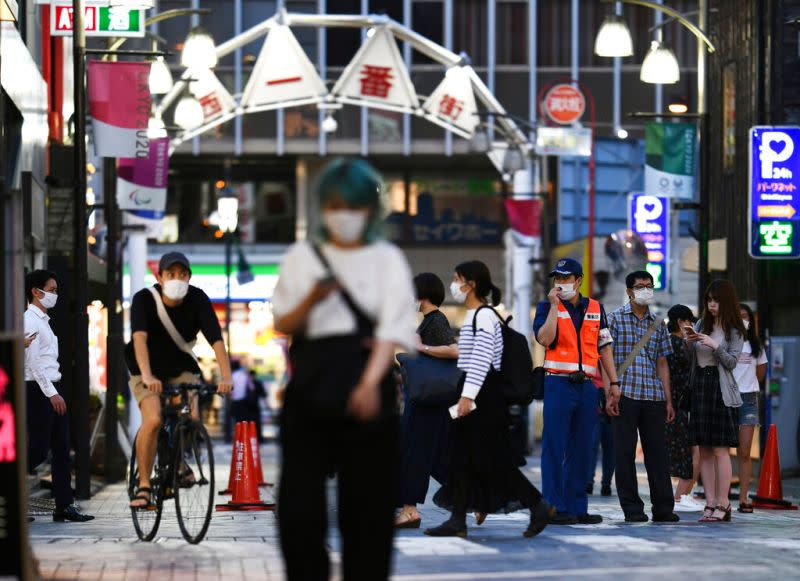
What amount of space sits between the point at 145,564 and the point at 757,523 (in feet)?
19.5

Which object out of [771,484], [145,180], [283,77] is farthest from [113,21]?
[771,484]

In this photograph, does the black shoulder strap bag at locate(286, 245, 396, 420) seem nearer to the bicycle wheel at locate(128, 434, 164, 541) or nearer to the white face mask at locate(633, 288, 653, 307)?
the bicycle wheel at locate(128, 434, 164, 541)

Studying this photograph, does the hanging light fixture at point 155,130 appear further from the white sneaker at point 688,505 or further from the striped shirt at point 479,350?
the striped shirt at point 479,350

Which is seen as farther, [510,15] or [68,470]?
[510,15]

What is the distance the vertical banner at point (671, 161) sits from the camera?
23.4m

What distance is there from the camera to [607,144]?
157 feet

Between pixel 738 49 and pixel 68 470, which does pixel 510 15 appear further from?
pixel 68 470

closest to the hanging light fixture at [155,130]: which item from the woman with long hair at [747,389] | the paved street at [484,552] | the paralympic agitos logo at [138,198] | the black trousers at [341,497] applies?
the paralympic agitos logo at [138,198]

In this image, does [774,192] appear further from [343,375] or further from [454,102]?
[343,375]

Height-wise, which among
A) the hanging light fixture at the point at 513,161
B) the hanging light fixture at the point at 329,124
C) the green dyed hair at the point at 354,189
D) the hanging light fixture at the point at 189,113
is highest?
the hanging light fixture at the point at 329,124

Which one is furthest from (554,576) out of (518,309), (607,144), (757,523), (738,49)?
(607,144)

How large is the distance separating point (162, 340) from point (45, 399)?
2.68 m

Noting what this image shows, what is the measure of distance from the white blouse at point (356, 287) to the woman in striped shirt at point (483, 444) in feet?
17.3

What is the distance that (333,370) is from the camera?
6.77 metres
